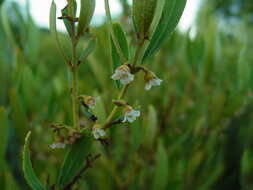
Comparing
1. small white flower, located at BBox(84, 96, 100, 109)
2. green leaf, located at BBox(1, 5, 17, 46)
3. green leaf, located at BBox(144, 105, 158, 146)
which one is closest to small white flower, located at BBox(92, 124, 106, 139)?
small white flower, located at BBox(84, 96, 100, 109)

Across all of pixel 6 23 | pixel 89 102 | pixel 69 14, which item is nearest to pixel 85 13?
pixel 69 14

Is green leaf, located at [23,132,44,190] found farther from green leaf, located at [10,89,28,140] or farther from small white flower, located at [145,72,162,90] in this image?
green leaf, located at [10,89,28,140]

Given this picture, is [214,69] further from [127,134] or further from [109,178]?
[109,178]

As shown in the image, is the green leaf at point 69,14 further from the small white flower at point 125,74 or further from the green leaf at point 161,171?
the green leaf at point 161,171

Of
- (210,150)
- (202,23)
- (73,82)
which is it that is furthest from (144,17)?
(202,23)

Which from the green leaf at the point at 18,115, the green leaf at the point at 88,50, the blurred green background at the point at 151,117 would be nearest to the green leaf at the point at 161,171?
the blurred green background at the point at 151,117

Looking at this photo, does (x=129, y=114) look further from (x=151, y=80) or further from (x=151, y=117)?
(x=151, y=117)
